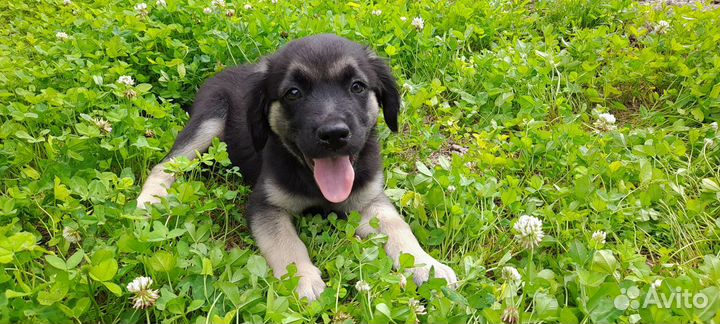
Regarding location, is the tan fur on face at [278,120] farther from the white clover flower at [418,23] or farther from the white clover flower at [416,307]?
the white clover flower at [418,23]

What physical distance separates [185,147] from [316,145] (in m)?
1.21

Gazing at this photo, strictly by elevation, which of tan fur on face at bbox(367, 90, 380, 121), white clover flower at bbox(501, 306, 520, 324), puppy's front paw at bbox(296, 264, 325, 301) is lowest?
puppy's front paw at bbox(296, 264, 325, 301)

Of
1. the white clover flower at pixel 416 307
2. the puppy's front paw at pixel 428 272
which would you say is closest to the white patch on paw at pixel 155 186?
the puppy's front paw at pixel 428 272

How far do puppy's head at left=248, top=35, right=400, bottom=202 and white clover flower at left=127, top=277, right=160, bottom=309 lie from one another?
1.05 meters

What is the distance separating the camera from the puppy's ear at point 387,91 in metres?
3.29

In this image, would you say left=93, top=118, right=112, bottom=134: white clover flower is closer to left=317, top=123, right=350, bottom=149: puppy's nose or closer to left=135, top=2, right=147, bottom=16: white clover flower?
left=317, top=123, right=350, bottom=149: puppy's nose

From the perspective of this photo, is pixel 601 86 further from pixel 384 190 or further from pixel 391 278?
pixel 391 278

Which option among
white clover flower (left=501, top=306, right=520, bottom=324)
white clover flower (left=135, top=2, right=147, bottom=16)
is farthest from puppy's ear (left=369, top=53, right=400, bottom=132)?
white clover flower (left=135, top=2, right=147, bottom=16)

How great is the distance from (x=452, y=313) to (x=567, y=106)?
8.15 ft

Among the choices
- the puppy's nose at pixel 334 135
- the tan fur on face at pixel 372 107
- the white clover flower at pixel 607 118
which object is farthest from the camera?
the white clover flower at pixel 607 118

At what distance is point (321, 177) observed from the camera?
296cm

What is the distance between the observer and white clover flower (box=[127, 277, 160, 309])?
209cm

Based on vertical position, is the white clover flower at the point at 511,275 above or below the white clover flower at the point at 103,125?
above

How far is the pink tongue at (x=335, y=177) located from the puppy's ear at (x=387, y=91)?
20.6 inches
